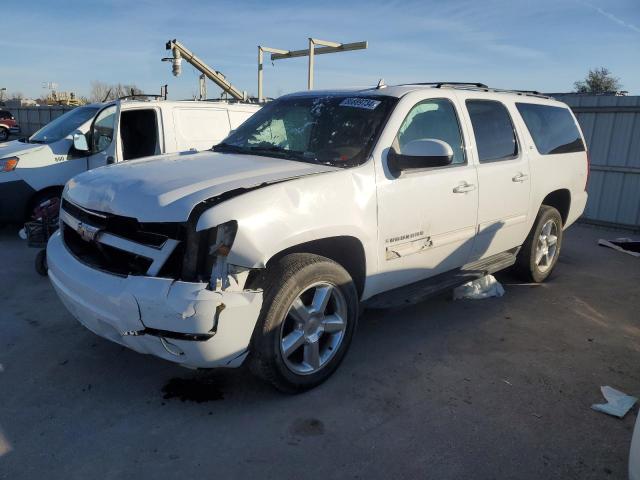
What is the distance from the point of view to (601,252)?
736 centimetres

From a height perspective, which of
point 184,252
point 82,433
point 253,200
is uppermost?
point 253,200

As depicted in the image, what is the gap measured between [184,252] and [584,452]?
7.80ft

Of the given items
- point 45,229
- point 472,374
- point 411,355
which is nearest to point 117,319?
point 411,355

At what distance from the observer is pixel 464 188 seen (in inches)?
158

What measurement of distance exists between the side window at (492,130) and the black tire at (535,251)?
94cm

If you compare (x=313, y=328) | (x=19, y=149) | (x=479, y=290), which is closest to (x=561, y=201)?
(x=479, y=290)

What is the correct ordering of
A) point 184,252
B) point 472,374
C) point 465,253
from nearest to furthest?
point 184,252, point 472,374, point 465,253

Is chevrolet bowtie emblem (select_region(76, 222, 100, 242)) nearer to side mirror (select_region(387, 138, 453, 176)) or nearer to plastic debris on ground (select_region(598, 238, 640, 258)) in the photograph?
side mirror (select_region(387, 138, 453, 176))

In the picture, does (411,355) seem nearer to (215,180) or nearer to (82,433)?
(215,180)

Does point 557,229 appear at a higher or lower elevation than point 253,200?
lower

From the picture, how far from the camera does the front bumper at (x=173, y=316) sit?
258cm

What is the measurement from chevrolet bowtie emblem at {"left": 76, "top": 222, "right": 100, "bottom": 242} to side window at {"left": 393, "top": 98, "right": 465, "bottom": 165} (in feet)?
6.67

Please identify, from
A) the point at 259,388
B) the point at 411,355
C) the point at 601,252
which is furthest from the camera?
the point at 601,252

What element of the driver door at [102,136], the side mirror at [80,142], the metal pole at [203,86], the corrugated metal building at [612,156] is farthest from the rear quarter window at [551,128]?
the metal pole at [203,86]
